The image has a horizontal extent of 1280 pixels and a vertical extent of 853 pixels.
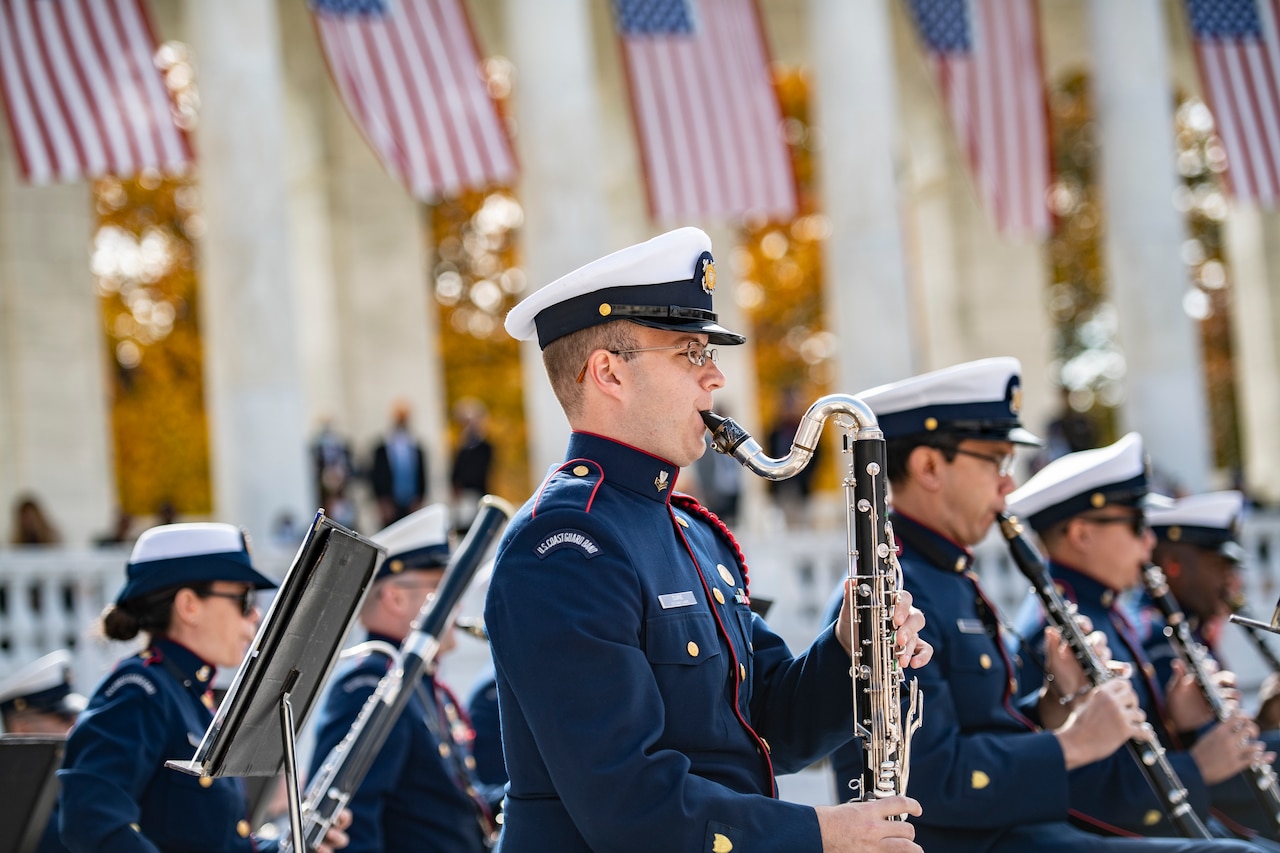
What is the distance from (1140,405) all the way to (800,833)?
24.7m

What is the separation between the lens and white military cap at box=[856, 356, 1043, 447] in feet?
23.1

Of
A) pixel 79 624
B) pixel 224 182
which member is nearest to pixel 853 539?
pixel 79 624

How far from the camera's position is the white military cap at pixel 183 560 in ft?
24.3

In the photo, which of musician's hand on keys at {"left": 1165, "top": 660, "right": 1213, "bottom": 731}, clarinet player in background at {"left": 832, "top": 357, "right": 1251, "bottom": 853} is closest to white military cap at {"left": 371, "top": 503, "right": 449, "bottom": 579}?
clarinet player in background at {"left": 832, "top": 357, "right": 1251, "bottom": 853}

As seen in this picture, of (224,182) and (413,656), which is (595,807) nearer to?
(413,656)

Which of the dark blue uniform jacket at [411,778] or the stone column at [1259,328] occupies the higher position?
the stone column at [1259,328]

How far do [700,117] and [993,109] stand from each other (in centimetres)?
518

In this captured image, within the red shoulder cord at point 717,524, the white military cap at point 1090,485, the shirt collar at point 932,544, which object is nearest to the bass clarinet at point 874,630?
the red shoulder cord at point 717,524

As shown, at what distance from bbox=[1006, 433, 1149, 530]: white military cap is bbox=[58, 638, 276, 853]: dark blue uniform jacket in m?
3.98

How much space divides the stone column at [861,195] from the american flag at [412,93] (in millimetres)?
6011

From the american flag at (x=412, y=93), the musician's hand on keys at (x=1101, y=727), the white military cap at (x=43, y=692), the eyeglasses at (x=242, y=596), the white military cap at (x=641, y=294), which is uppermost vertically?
the american flag at (x=412, y=93)

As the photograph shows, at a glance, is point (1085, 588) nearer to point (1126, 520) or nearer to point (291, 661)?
point (1126, 520)

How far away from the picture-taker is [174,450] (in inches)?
1467

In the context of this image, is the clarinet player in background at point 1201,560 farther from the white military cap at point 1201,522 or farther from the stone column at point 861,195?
the stone column at point 861,195
